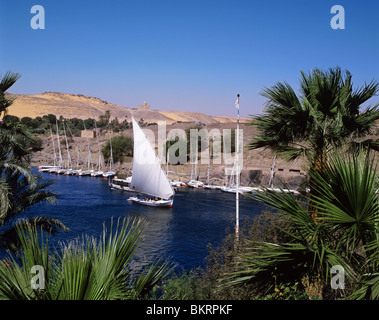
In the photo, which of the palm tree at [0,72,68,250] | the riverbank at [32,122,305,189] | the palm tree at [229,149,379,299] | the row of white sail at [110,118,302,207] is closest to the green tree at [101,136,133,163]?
the riverbank at [32,122,305,189]

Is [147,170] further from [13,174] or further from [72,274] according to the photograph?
[72,274]

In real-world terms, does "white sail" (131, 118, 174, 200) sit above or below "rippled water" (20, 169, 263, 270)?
above

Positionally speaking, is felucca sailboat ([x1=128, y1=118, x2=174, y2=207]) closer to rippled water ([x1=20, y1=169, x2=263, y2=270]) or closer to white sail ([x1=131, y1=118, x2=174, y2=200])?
white sail ([x1=131, y1=118, x2=174, y2=200])

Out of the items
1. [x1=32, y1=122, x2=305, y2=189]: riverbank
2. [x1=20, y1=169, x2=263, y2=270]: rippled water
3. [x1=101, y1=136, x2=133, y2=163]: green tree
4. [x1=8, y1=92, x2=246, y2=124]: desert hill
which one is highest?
[x1=8, y1=92, x2=246, y2=124]: desert hill

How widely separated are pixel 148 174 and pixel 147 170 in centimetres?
43

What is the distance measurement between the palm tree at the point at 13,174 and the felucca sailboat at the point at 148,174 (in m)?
26.6

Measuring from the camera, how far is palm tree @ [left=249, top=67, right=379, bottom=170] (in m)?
6.45

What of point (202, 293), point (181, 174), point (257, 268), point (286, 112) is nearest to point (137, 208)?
point (181, 174)

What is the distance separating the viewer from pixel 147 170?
3800 cm

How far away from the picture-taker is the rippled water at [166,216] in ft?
78.0

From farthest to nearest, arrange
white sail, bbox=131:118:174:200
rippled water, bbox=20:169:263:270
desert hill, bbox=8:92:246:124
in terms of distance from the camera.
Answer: desert hill, bbox=8:92:246:124, white sail, bbox=131:118:174:200, rippled water, bbox=20:169:263:270

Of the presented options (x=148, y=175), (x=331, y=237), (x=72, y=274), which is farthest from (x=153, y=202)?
(x=72, y=274)
